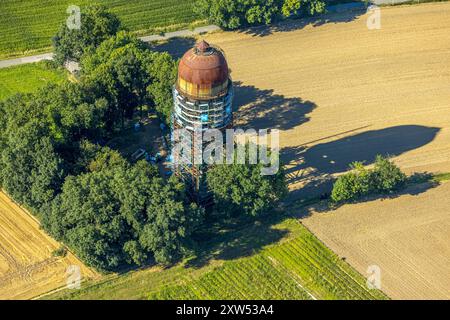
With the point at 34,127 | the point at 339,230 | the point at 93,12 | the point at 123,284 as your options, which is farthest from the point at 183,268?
the point at 93,12

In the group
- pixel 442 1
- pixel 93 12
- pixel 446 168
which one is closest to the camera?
pixel 446 168

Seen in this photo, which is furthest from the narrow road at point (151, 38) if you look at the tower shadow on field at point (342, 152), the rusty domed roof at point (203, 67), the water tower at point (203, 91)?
the rusty domed roof at point (203, 67)

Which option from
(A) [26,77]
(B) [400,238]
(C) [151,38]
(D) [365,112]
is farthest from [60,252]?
(D) [365,112]

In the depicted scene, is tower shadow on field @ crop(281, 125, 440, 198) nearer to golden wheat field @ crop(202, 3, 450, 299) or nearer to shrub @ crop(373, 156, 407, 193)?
golden wheat field @ crop(202, 3, 450, 299)

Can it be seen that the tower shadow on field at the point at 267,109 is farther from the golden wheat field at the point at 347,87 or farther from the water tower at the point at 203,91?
the water tower at the point at 203,91

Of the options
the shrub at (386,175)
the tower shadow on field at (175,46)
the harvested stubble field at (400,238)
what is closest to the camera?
the harvested stubble field at (400,238)

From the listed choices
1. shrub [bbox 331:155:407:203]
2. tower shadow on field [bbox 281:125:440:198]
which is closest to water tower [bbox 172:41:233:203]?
tower shadow on field [bbox 281:125:440:198]

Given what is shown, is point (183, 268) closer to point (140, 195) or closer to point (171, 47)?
point (140, 195)
